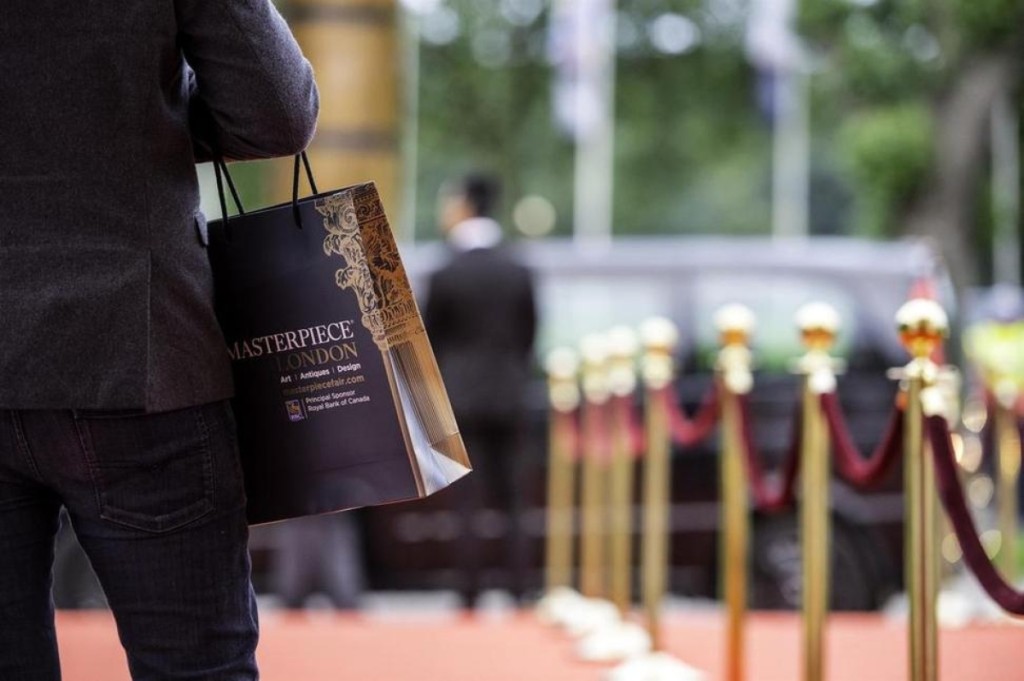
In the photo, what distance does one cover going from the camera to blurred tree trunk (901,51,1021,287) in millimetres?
18484

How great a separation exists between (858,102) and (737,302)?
19.1m

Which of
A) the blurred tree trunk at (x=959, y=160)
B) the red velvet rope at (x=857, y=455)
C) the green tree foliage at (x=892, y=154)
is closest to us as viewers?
the red velvet rope at (x=857, y=455)

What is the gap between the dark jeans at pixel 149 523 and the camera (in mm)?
2066

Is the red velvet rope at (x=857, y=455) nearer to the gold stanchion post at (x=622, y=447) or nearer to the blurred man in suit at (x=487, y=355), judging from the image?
the gold stanchion post at (x=622, y=447)

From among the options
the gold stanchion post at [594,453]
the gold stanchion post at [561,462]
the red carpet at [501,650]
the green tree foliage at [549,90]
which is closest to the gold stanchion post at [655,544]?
the red carpet at [501,650]

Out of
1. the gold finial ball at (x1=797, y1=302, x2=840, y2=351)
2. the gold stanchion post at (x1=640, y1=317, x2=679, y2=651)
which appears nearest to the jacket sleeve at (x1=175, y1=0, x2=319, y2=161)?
the gold finial ball at (x1=797, y1=302, x2=840, y2=351)

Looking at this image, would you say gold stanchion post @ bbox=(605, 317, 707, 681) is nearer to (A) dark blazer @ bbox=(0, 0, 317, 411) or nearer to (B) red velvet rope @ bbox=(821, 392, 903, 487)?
(B) red velvet rope @ bbox=(821, 392, 903, 487)

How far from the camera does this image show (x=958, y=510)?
3.15 metres

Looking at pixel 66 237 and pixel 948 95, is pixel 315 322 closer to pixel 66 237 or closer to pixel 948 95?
pixel 66 237

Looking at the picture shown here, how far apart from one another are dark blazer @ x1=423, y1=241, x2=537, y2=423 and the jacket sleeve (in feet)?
14.5

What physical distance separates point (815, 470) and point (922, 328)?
73 centimetres

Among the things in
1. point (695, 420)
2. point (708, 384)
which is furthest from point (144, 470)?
point (708, 384)

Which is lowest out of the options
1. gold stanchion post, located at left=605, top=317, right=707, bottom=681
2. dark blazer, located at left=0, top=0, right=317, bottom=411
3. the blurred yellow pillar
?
gold stanchion post, located at left=605, top=317, right=707, bottom=681

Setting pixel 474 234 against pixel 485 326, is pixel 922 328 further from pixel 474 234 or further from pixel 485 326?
pixel 474 234
